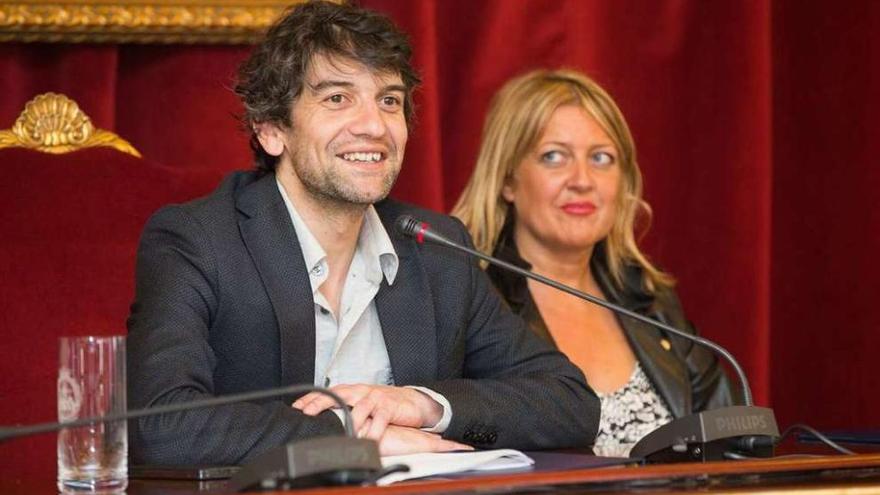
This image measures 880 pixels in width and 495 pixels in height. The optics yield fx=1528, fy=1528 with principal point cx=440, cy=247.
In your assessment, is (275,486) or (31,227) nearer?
(275,486)

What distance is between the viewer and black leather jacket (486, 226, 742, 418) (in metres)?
3.31

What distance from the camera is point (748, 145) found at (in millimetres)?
3736

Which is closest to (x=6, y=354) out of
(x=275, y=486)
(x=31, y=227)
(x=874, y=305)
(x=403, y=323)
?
(x=31, y=227)

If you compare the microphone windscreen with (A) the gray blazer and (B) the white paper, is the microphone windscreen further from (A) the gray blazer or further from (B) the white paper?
(B) the white paper

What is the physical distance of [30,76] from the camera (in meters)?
3.13

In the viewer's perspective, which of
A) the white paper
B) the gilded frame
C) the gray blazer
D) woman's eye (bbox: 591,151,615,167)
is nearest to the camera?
the white paper

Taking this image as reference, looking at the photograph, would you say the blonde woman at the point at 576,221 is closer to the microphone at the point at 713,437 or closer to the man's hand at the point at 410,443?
→ the man's hand at the point at 410,443

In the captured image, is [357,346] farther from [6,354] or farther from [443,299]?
[6,354]

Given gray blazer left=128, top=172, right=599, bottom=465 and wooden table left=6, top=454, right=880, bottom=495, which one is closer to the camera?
wooden table left=6, top=454, right=880, bottom=495

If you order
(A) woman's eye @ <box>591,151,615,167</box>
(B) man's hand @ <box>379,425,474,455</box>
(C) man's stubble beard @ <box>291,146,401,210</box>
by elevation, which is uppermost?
(A) woman's eye @ <box>591,151,615,167</box>

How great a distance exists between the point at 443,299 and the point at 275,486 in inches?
42.4

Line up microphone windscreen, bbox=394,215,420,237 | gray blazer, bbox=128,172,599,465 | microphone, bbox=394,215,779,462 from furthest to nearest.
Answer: microphone windscreen, bbox=394,215,420,237
gray blazer, bbox=128,172,599,465
microphone, bbox=394,215,779,462

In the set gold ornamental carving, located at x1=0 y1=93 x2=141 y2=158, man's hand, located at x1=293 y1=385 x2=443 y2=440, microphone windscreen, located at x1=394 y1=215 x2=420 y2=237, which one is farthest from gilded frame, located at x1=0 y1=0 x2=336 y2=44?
man's hand, located at x1=293 y1=385 x2=443 y2=440

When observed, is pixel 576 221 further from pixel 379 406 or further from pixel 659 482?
pixel 659 482
